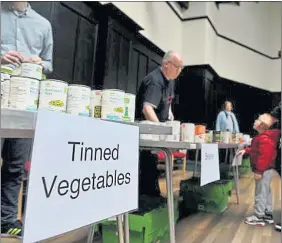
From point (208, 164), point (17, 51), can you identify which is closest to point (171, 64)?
point (208, 164)

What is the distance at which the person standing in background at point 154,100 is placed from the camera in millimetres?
1861

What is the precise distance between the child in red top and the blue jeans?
1525 millimetres

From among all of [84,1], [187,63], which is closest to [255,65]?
[187,63]

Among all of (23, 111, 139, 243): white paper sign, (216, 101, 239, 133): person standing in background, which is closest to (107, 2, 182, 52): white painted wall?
(216, 101, 239, 133): person standing in background

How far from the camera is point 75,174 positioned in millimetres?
531

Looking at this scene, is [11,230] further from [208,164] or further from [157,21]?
[157,21]

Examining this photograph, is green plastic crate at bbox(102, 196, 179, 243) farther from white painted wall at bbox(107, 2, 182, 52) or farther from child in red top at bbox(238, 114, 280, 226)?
white painted wall at bbox(107, 2, 182, 52)

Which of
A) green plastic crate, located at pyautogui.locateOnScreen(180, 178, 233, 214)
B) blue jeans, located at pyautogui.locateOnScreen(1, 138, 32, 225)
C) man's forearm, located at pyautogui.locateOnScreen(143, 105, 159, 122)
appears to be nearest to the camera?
blue jeans, located at pyautogui.locateOnScreen(1, 138, 32, 225)

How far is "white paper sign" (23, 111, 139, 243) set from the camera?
455mm

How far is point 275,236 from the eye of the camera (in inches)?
69.5

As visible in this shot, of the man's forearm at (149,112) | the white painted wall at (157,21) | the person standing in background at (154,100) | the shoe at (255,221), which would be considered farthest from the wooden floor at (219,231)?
the white painted wall at (157,21)

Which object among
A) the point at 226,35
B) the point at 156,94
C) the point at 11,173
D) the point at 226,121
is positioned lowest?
the point at 11,173

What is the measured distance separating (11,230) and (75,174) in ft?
3.40

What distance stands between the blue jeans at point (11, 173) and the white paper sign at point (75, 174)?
88cm
